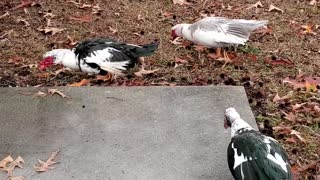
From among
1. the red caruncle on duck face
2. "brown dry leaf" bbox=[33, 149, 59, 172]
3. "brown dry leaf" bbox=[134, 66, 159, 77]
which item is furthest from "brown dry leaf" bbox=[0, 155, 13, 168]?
"brown dry leaf" bbox=[134, 66, 159, 77]

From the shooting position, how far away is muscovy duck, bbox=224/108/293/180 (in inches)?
113

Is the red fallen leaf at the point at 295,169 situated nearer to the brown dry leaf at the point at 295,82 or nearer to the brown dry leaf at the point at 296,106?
the brown dry leaf at the point at 296,106

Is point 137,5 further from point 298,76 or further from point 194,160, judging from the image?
point 194,160

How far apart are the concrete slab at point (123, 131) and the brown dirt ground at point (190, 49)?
0.44 metres

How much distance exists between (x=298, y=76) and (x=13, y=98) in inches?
92.0

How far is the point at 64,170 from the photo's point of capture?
327 centimetres

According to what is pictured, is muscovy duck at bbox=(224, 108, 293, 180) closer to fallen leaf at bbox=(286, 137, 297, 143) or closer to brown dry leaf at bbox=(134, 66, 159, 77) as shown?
fallen leaf at bbox=(286, 137, 297, 143)

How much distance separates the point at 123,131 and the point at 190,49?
183 centimetres

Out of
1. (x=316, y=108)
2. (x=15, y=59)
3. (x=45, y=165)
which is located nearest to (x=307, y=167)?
(x=316, y=108)

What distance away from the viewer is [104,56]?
4520 mm

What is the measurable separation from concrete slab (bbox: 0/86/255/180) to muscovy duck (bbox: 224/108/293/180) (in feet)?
0.68

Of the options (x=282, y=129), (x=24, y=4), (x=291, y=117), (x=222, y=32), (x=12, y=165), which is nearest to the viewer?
(x=12, y=165)

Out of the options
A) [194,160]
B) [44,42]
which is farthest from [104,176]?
[44,42]

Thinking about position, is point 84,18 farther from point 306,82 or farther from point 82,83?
point 306,82
